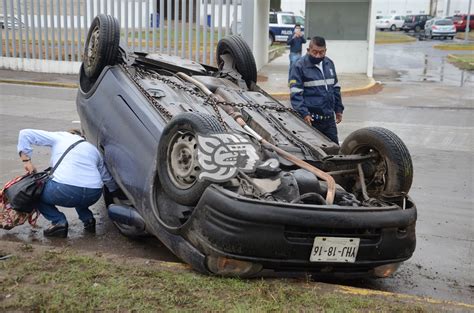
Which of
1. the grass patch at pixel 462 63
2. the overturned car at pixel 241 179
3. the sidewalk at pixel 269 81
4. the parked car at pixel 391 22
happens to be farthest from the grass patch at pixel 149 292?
the parked car at pixel 391 22

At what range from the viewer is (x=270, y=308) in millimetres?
3354

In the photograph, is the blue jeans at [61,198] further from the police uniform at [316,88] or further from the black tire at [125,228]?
the police uniform at [316,88]

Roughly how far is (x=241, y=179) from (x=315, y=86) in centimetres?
270

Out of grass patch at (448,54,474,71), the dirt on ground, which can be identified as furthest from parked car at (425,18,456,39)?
the dirt on ground

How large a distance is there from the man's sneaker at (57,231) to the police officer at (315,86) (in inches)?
103

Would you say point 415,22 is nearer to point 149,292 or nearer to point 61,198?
point 61,198

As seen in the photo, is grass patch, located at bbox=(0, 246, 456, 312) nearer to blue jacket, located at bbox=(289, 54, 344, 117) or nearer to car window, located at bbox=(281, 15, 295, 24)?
blue jacket, located at bbox=(289, 54, 344, 117)

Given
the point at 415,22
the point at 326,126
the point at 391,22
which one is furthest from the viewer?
the point at 391,22

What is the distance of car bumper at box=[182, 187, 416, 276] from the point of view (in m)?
3.61

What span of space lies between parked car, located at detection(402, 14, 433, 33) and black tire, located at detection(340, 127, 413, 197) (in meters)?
51.0

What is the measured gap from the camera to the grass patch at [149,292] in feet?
10.9

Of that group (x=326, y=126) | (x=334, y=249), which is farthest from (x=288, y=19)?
(x=334, y=249)

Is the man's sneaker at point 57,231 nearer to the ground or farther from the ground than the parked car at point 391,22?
nearer to the ground

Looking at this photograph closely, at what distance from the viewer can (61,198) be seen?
4.86 m
